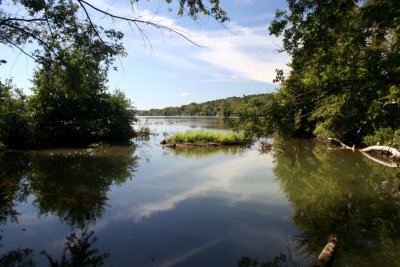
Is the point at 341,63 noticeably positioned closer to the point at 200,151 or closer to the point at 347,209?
the point at 347,209

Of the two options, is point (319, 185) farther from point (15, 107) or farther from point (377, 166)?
point (15, 107)

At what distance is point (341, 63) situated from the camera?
21.0ft

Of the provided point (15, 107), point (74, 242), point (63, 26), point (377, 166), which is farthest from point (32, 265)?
point (15, 107)

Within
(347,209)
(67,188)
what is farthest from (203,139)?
(347,209)

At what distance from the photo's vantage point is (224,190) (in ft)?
41.8

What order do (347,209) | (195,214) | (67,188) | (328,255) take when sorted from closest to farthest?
(328,255)
(195,214)
(347,209)
(67,188)

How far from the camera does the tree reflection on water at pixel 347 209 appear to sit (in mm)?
7066

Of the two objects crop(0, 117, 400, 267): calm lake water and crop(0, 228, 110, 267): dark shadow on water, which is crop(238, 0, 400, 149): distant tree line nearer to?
crop(0, 117, 400, 267): calm lake water

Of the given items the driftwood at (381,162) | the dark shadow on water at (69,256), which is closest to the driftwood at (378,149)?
the driftwood at (381,162)

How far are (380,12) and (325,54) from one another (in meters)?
1.69

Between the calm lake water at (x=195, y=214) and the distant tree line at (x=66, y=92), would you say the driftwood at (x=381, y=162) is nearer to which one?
the calm lake water at (x=195, y=214)

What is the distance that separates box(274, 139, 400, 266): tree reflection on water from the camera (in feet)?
23.2

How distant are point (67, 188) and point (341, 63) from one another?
1019cm

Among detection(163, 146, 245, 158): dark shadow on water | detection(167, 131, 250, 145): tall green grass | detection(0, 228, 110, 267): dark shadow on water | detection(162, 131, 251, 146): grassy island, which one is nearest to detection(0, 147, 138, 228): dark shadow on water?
detection(0, 228, 110, 267): dark shadow on water
